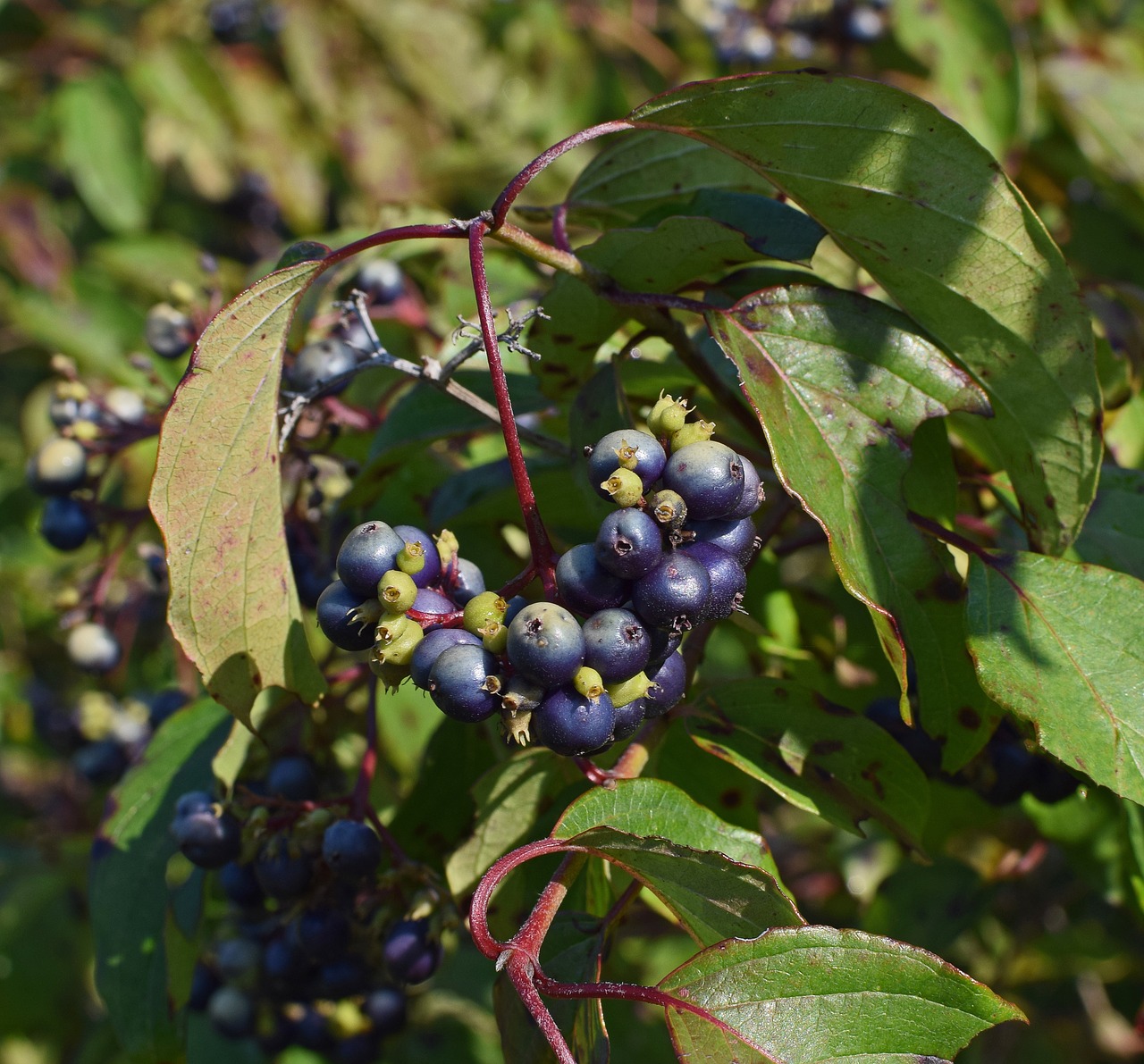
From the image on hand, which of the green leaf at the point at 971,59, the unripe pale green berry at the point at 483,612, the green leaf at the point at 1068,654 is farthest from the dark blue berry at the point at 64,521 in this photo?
the green leaf at the point at 971,59

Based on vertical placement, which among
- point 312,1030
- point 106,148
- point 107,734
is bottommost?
point 107,734

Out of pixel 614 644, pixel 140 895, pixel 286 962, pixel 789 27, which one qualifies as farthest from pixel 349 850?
pixel 789 27

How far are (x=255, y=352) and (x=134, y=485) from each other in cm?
188

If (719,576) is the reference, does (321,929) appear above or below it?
below

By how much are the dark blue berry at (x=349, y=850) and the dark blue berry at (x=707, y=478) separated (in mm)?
681

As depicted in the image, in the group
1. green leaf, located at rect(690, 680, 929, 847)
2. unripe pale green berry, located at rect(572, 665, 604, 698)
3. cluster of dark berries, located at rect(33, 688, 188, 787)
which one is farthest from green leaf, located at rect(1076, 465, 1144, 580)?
cluster of dark berries, located at rect(33, 688, 188, 787)

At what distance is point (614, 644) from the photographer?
38.8 inches

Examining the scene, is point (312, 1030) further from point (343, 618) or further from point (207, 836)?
point (343, 618)

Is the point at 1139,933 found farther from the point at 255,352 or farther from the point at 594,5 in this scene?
the point at 594,5

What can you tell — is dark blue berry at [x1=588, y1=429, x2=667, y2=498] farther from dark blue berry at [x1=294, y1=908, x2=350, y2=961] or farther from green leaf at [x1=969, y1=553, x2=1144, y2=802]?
dark blue berry at [x1=294, y1=908, x2=350, y2=961]

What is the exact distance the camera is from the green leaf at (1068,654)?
1.09m

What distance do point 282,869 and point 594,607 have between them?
0.72 meters

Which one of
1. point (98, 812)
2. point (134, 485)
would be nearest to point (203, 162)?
point (134, 485)

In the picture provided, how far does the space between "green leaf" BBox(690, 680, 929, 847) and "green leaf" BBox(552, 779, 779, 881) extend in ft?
0.38
